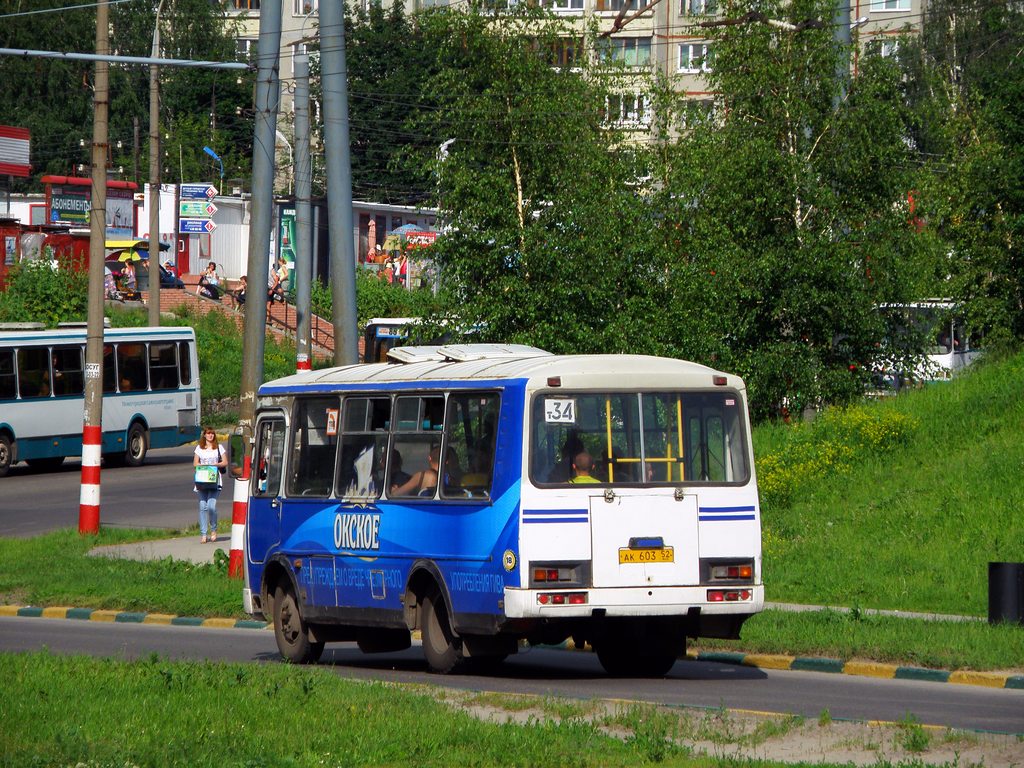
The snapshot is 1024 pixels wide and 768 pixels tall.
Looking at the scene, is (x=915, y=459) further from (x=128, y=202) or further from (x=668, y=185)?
(x=128, y=202)

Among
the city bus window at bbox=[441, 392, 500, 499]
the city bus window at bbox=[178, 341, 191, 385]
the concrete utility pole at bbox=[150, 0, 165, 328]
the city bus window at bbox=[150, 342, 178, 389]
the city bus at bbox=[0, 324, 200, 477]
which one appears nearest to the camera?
the city bus window at bbox=[441, 392, 500, 499]

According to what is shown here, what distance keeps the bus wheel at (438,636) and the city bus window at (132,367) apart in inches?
1158

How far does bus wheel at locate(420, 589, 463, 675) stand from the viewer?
569 inches

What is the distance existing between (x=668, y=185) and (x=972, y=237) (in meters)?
8.20

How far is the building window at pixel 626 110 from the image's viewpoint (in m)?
33.4

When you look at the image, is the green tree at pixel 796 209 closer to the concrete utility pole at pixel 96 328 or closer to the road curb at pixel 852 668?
the concrete utility pole at pixel 96 328

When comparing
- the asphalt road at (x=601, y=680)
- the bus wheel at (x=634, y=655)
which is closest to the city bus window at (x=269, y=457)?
the asphalt road at (x=601, y=680)

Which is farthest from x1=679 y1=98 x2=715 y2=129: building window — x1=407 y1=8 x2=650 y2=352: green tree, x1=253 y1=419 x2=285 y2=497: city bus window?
x1=253 y1=419 x2=285 y2=497: city bus window

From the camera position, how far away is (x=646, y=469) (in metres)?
13.9

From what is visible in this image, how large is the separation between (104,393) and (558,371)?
30561mm

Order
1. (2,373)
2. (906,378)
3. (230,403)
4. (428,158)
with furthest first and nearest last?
(230,403), (2,373), (906,378), (428,158)

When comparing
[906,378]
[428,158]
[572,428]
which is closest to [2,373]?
[428,158]

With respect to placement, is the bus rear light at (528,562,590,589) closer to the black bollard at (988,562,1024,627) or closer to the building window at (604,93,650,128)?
the black bollard at (988,562,1024,627)

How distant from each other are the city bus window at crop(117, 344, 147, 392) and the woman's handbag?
621 inches
